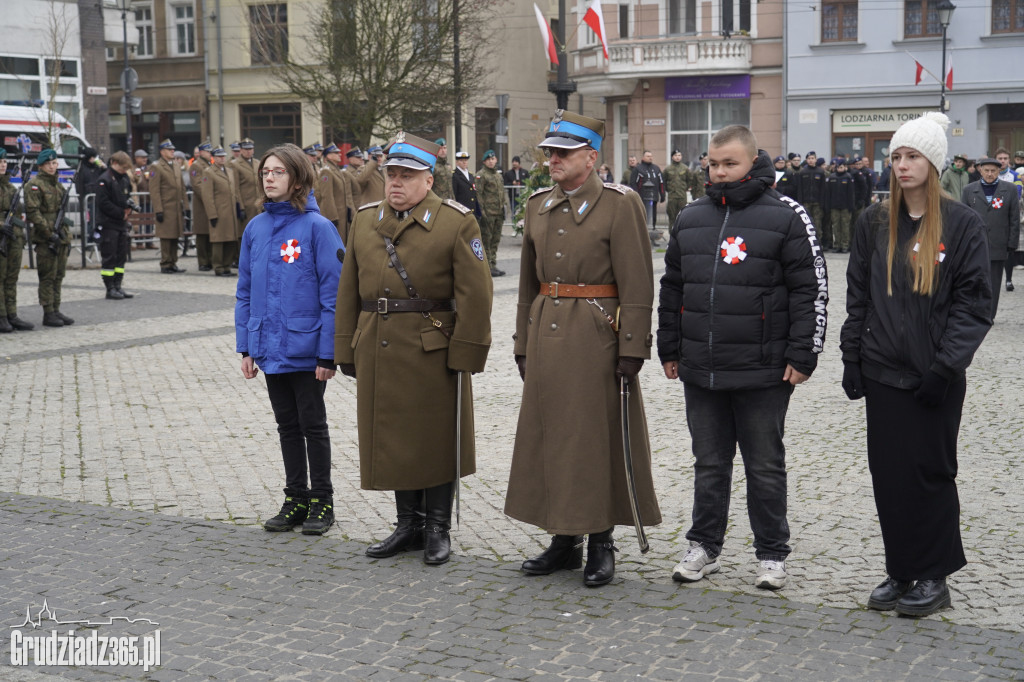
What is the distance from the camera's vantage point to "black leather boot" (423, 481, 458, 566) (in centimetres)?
589

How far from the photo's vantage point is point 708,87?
42656mm

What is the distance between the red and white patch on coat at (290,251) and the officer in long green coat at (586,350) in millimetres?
1399

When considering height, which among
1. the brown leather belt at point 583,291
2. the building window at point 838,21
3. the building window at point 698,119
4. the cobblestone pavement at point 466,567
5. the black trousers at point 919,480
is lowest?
the cobblestone pavement at point 466,567

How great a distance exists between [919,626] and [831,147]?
121 ft

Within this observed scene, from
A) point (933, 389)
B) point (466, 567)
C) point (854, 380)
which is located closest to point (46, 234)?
point (466, 567)

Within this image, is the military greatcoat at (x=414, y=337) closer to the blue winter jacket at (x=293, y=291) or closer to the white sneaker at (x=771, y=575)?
the blue winter jacket at (x=293, y=291)

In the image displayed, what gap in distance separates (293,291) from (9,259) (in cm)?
932

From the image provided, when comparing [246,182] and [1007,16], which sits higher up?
[1007,16]

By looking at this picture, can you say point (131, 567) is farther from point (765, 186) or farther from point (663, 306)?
point (765, 186)

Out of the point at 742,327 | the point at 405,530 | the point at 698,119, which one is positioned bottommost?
the point at 405,530

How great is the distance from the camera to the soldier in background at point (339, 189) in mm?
20859

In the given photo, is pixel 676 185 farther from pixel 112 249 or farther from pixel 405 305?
pixel 405 305

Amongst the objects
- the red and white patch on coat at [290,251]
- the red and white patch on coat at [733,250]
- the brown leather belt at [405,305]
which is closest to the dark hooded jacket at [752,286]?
the red and white patch on coat at [733,250]

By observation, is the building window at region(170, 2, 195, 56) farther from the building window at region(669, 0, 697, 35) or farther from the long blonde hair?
the long blonde hair
